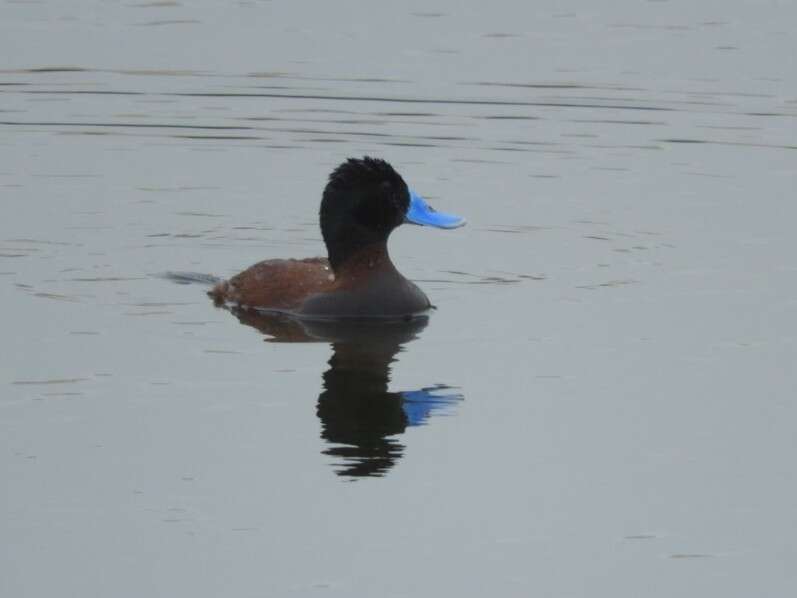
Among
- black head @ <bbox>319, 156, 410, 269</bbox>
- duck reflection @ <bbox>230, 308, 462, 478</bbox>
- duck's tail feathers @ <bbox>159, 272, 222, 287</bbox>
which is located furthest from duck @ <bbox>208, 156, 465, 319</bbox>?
duck's tail feathers @ <bbox>159, 272, 222, 287</bbox>

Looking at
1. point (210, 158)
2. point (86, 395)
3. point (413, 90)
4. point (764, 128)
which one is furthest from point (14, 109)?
point (86, 395)

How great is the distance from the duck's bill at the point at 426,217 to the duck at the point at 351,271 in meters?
0.06

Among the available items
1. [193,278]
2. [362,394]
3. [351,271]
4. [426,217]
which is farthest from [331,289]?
[362,394]

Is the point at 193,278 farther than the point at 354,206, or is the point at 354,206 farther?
the point at 193,278

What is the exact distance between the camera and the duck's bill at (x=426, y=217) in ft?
41.3

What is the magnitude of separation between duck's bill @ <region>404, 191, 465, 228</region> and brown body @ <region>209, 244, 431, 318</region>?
1.14ft

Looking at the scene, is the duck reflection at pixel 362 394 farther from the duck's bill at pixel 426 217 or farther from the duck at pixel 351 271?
Answer: the duck's bill at pixel 426 217

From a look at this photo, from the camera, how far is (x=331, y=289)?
40.3ft

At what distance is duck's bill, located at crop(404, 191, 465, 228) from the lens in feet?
41.3

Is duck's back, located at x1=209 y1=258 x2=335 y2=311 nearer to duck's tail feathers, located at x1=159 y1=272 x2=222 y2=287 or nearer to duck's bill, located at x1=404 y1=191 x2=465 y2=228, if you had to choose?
duck's tail feathers, located at x1=159 y1=272 x2=222 y2=287

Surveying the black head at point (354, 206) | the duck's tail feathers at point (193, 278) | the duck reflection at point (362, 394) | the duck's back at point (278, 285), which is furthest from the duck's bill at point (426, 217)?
the duck's tail feathers at point (193, 278)

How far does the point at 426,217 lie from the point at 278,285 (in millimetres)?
1103

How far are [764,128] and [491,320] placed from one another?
6.82 meters

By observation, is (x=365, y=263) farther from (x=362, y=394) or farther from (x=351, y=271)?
(x=362, y=394)
